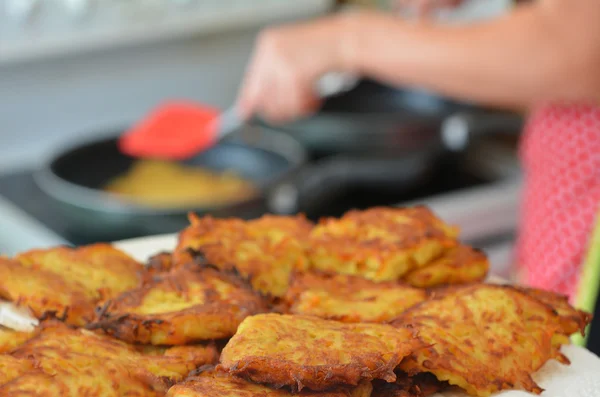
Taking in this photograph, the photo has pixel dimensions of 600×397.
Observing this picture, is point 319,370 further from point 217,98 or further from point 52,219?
point 217,98

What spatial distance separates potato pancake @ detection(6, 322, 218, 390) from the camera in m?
0.68

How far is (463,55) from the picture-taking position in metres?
1.53

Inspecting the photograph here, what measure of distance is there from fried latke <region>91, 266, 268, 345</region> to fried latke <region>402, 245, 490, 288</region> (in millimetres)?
192

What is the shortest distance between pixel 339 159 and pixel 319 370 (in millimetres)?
1732

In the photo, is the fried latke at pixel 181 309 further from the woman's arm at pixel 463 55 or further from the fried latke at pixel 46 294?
the woman's arm at pixel 463 55

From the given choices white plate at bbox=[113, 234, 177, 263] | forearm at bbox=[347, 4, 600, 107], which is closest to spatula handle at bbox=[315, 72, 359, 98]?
forearm at bbox=[347, 4, 600, 107]

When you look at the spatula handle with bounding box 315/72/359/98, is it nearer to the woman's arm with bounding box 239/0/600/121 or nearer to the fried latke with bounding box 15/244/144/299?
the woman's arm with bounding box 239/0/600/121

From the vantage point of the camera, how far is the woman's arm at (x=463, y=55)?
1.36 metres

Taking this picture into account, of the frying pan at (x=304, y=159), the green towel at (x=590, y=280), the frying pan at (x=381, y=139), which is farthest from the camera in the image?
the frying pan at (x=381, y=139)

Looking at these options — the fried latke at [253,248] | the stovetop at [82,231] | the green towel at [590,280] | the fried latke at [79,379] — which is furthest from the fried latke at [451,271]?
the stovetop at [82,231]

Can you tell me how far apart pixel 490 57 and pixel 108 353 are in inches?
40.2

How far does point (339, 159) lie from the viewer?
2.36m

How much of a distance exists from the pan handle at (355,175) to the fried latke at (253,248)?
1139mm

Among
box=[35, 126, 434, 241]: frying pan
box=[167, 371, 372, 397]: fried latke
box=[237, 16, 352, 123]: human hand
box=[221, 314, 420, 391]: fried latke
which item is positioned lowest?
box=[35, 126, 434, 241]: frying pan
